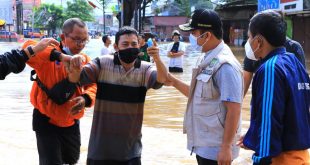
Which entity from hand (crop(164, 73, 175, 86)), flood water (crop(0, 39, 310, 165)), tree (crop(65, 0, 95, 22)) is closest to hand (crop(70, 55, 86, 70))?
hand (crop(164, 73, 175, 86))

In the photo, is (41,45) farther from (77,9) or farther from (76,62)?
(77,9)

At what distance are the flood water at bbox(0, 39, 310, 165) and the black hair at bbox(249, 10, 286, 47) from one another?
344cm

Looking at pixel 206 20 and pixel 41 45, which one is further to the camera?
pixel 41 45

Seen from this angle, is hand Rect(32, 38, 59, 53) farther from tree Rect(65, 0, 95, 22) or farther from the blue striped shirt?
tree Rect(65, 0, 95, 22)

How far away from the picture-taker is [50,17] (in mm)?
91562

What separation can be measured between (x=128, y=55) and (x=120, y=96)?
0.32m

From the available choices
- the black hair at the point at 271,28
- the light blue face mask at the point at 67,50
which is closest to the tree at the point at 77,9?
the light blue face mask at the point at 67,50

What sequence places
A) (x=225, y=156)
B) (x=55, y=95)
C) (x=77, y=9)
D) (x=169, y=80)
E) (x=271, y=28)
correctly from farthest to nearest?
1. (x=77, y=9)
2. (x=55, y=95)
3. (x=169, y=80)
4. (x=225, y=156)
5. (x=271, y=28)

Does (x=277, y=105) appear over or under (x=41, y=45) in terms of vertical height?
under

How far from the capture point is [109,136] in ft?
12.0

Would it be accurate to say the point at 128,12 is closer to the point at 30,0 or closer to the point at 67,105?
the point at 67,105

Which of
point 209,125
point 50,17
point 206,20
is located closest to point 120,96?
point 209,125

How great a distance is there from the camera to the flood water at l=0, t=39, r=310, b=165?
6355mm

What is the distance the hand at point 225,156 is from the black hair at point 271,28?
0.81 meters
